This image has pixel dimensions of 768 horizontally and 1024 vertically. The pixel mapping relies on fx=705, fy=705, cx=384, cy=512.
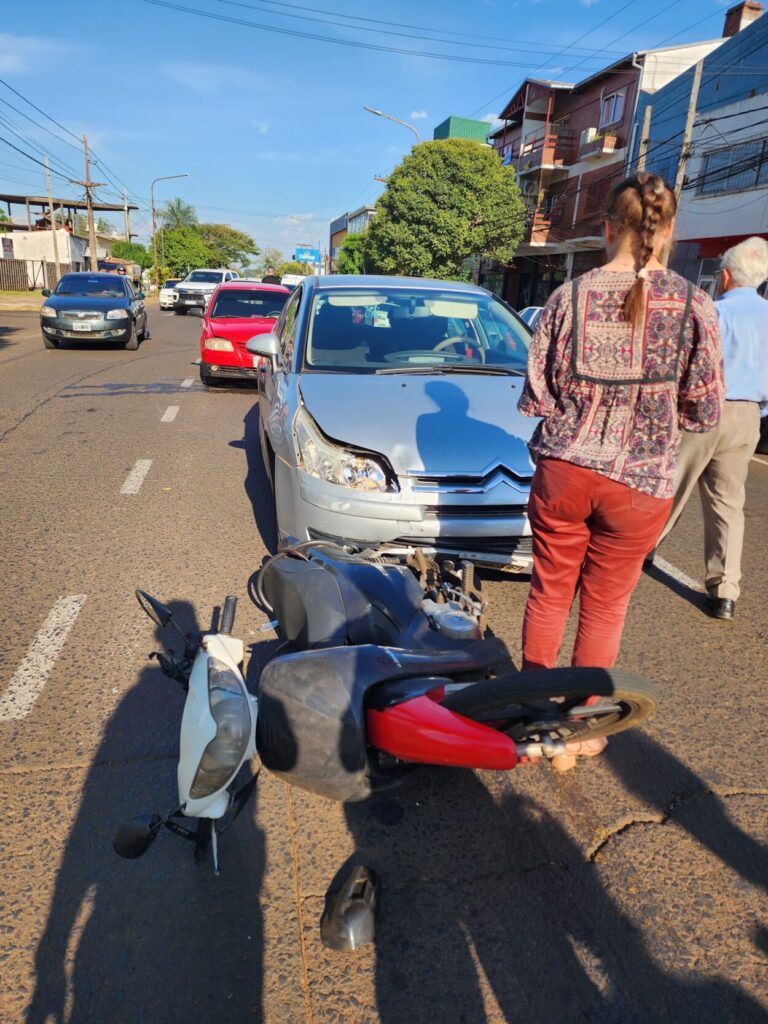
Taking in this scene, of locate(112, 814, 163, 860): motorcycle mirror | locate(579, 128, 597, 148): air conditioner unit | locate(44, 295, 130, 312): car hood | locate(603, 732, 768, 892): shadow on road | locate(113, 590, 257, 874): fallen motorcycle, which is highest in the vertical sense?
locate(579, 128, 597, 148): air conditioner unit

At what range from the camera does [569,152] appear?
123ft

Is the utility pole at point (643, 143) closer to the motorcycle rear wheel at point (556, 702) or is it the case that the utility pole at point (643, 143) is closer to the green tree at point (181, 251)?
the motorcycle rear wheel at point (556, 702)

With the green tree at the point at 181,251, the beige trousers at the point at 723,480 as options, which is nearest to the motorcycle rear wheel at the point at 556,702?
the beige trousers at the point at 723,480

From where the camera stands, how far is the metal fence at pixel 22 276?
1856 inches

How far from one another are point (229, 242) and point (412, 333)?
113 m

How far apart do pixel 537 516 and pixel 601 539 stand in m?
0.23

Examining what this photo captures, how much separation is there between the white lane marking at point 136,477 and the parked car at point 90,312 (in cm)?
934

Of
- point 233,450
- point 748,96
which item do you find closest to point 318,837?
point 233,450

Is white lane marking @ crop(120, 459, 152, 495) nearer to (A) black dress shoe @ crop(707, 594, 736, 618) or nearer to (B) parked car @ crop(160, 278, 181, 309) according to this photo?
(A) black dress shoe @ crop(707, 594, 736, 618)

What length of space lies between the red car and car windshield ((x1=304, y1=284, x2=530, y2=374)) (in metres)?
5.89

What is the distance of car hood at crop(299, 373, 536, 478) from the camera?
3494mm

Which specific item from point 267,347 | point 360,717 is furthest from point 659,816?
point 267,347

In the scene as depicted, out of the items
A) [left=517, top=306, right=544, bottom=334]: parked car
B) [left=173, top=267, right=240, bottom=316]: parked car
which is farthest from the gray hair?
[left=173, top=267, right=240, bottom=316]: parked car

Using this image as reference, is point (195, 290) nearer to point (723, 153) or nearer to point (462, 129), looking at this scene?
point (723, 153)
